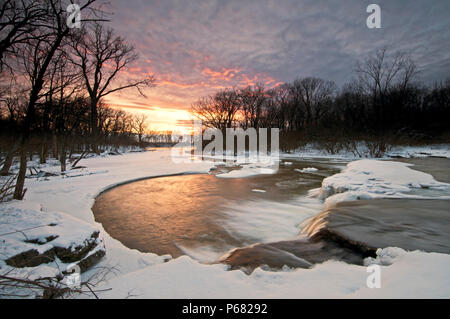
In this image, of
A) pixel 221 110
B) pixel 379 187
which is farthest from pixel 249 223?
pixel 221 110

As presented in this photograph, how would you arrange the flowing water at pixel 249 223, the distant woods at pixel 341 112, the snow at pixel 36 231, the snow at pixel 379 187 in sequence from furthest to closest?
the distant woods at pixel 341 112 → the snow at pixel 379 187 → the flowing water at pixel 249 223 → the snow at pixel 36 231

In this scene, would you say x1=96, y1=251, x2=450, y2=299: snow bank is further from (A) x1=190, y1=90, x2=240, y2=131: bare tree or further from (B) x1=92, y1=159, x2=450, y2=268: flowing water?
(A) x1=190, y1=90, x2=240, y2=131: bare tree

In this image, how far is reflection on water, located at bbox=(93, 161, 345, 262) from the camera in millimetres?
4516

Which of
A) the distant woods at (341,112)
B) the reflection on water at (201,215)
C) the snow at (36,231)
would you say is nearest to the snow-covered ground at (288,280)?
the snow at (36,231)

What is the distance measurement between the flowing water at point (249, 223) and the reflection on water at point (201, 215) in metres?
0.02

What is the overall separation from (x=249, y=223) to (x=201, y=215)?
164 cm

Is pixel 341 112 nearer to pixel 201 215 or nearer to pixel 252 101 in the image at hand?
pixel 252 101

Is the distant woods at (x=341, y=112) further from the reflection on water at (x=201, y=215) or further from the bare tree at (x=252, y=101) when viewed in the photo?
the reflection on water at (x=201, y=215)

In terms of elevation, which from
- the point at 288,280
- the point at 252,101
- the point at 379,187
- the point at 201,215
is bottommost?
the point at 201,215

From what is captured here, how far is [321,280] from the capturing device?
2445 millimetres

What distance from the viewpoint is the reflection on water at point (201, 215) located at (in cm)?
452

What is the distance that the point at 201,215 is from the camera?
20.7ft

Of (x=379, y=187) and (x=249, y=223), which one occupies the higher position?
(x=379, y=187)

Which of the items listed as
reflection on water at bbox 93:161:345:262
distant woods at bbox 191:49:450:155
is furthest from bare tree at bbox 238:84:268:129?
reflection on water at bbox 93:161:345:262
